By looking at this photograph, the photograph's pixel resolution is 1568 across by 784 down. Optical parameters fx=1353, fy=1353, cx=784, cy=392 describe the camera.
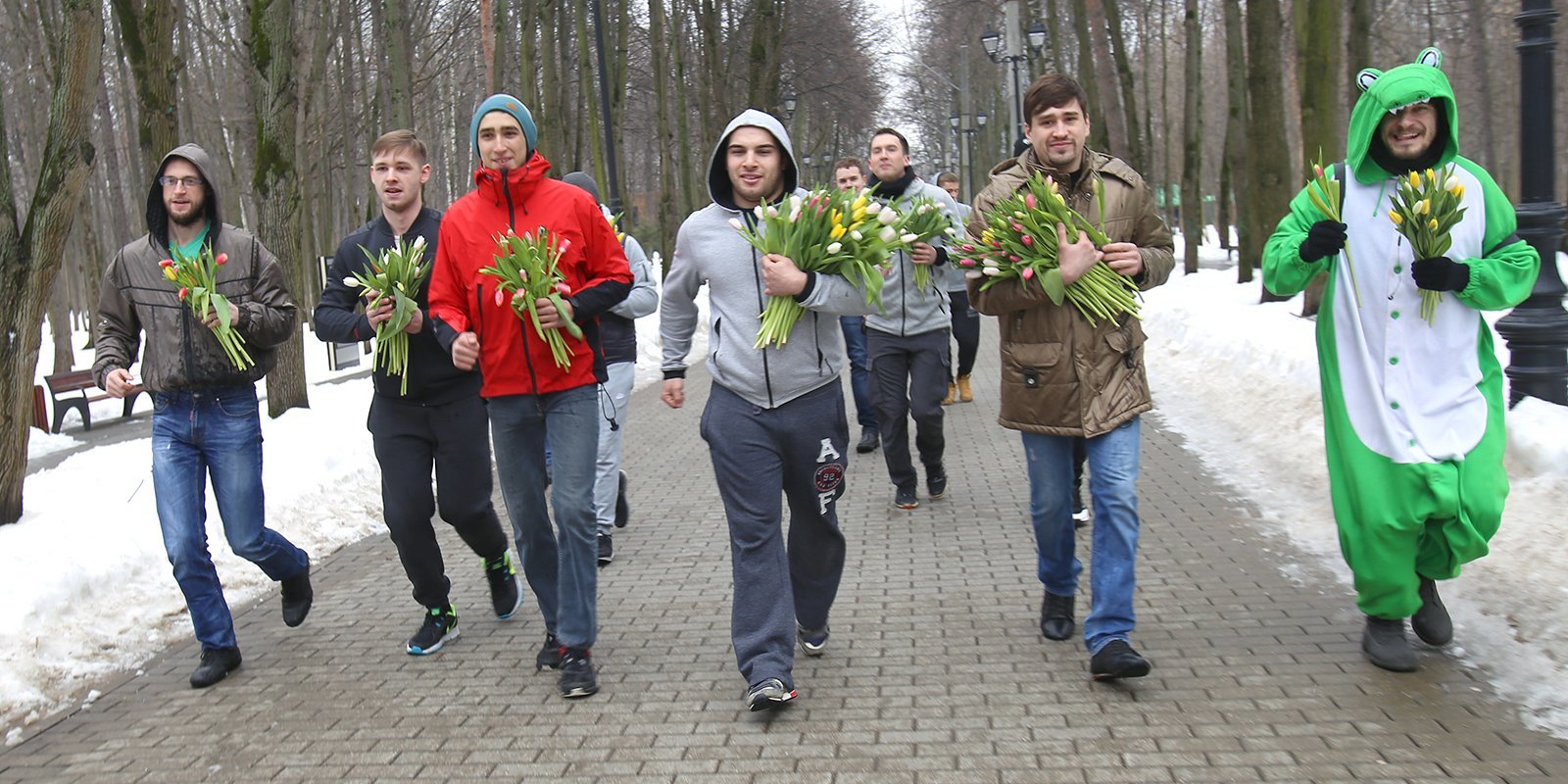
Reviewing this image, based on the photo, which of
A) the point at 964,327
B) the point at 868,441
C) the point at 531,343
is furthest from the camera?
the point at 964,327

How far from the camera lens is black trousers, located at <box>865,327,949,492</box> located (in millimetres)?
8344

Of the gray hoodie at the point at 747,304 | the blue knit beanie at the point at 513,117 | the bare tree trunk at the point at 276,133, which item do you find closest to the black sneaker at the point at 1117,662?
the gray hoodie at the point at 747,304

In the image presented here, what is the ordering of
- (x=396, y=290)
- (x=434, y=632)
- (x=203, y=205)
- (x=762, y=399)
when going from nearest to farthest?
(x=762, y=399) < (x=396, y=290) < (x=203, y=205) < (x=434, y=632)

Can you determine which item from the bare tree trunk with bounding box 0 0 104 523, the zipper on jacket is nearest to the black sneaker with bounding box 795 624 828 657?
the zipper on jacket

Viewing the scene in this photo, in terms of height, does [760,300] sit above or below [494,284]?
below

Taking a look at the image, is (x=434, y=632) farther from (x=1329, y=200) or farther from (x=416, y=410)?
(x=1329, y=200)

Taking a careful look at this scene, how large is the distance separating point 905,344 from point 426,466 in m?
3.53

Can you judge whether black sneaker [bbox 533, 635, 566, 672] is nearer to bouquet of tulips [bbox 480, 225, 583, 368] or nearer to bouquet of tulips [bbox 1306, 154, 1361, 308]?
bouquet of tulips [bbox 480, 225, 583, 368]

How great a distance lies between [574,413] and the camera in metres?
5.21

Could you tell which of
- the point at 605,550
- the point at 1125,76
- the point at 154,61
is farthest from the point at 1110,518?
the point at 1125,76

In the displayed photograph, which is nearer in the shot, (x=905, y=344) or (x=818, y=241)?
(x=818, y=241)

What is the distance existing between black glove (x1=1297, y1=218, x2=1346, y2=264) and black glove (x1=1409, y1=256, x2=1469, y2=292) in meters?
0.28

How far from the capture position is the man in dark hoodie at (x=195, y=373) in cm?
556

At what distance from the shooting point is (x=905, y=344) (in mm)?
8352
